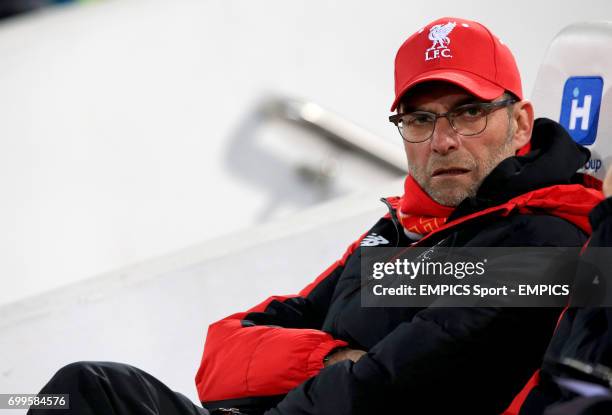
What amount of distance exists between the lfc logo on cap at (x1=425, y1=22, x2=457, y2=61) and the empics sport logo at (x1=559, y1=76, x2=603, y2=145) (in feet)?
1.51

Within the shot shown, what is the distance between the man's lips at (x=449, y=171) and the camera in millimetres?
1794

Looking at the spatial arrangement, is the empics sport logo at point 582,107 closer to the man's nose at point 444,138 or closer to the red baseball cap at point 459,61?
the red baseball cap at point 459,61

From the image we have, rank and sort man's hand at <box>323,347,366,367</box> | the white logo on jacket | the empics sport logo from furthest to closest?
the empics sport logo → the white logo on jacket → man's hand at <box>323,347,366,367</box>

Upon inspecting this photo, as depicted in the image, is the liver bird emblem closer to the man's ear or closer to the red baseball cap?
the red baseball cap

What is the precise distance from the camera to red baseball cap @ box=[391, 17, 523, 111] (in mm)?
1792

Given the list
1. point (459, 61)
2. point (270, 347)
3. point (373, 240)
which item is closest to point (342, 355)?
point (270, 347)

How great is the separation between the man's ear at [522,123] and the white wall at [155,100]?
2378mm

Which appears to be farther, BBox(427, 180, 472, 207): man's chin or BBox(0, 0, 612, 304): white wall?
BBox(0, 0, 612, 304): white wall

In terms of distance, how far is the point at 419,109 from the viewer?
1.83 metres

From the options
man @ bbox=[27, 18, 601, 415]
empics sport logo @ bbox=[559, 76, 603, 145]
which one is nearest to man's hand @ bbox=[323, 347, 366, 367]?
man @ bbox=[27, 18, 601, 415]

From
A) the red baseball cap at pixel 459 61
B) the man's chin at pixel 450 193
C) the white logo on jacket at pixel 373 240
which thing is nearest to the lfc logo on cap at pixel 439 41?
the red baseball cap at pixel 459 61

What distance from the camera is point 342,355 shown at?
1792 mm

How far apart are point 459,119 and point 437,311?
0.35 metres

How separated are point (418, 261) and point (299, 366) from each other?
262mm
